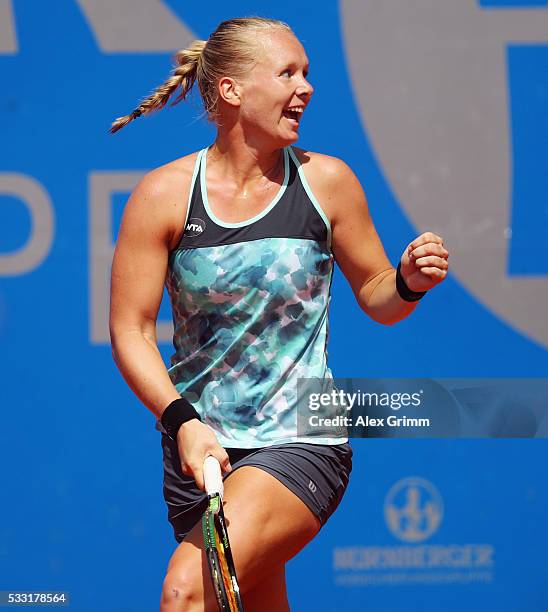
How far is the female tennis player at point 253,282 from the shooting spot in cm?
248

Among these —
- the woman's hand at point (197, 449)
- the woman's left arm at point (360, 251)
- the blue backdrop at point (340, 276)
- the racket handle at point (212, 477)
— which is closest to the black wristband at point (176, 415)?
the woman's hand at point (197, 449)

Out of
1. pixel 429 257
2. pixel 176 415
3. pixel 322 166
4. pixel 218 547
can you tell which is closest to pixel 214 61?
pixel 322 166

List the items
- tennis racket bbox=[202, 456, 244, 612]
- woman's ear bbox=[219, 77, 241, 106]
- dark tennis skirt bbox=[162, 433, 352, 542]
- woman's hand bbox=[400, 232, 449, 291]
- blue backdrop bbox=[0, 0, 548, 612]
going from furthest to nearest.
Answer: blue backdrop bbox=[0, 0, 548, 612] < woman's ear bbox=[219, 77, 241, 106] < dark tennis skirt bbox=[162, 433, 352, 542] < woman's hand bbox=[400, 232, 449, 291] < tennis racket bbox=[202, 456, 244, 612]

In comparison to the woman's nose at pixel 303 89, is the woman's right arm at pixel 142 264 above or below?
below

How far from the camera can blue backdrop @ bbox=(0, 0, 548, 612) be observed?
371cm

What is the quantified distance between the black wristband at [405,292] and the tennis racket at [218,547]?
0.60 metres

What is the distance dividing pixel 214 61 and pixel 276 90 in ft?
0.66

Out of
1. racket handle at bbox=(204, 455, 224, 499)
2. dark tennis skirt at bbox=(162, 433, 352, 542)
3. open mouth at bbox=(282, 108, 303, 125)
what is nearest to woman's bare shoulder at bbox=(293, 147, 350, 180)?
open mouth at bbox=(282, 108, 303, 125)

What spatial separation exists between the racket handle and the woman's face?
82 cm

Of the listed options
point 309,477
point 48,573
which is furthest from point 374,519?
point 309,477

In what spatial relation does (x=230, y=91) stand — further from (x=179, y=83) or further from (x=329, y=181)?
(x=329, y=181)

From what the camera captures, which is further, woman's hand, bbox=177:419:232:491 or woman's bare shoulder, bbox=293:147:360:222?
woman's bare shoulder, bbox=293:147:360:222

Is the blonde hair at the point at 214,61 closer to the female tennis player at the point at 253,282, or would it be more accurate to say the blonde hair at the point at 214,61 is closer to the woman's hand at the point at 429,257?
the female tennis player at the point at 253,282

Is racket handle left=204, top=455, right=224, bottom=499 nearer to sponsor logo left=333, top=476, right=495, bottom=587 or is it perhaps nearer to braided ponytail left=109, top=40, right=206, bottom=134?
braided ponytail left=109, top=40, right=206, bottom=134
